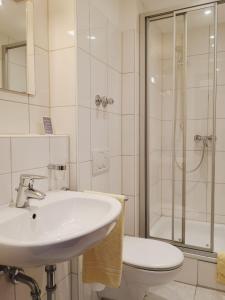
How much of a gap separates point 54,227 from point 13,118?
1.79 feet

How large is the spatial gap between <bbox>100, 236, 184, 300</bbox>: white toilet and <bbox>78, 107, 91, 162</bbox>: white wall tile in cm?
63

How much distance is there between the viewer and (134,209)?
194 cm

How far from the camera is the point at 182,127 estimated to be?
214cm

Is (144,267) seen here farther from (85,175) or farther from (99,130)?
(99,130)

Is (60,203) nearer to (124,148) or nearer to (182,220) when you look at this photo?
(124,148)

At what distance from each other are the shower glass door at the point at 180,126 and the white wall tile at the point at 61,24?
82cm

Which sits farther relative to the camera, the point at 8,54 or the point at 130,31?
the point at 130,31

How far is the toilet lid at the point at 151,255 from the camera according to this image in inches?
52.1

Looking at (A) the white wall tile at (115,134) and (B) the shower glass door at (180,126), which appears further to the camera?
(B) the shower glass door at (180,126)

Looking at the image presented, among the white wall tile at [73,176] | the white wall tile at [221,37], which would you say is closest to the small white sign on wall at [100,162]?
the white wall tile at [73,176]

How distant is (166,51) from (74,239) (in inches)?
79.9

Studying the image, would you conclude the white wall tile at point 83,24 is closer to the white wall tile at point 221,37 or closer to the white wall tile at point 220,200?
the white wall tile at point 221,37

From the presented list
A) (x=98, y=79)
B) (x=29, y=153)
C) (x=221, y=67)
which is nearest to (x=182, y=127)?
(x=221, y=67)

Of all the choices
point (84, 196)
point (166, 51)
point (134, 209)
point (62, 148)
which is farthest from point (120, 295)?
point (166, 51)
